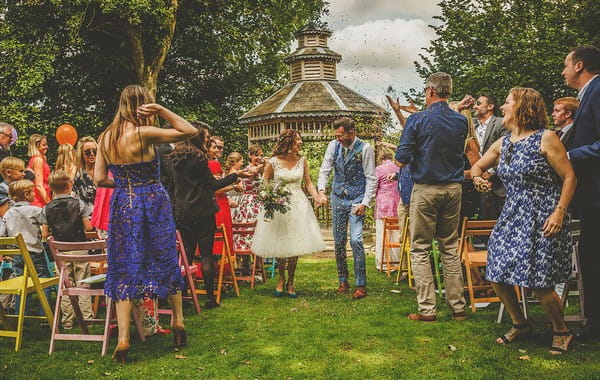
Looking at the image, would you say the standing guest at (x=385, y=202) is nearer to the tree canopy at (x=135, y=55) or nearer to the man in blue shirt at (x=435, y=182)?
the man in blue shirt at (x=435, y=182)

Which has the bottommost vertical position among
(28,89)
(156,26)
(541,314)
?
(541,314)

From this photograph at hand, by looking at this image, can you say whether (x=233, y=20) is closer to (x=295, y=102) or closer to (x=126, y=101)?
(x=295, y=102)

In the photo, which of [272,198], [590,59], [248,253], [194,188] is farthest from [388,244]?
[590,59]

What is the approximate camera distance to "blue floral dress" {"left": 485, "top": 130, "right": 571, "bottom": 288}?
447cm

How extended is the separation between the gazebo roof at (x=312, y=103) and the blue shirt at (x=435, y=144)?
21.3 meters

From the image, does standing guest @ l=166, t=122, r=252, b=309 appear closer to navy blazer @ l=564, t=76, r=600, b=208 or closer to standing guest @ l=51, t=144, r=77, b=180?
standing guest @ l=51, t=144, r=77, b=180

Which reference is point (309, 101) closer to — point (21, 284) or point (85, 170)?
point (85, 170)

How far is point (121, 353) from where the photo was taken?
15.7 feet

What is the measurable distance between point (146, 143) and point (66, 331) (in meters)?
2.67

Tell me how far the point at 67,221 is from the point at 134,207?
168 cm

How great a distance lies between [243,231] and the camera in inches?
333

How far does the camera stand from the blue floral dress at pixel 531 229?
447 cm

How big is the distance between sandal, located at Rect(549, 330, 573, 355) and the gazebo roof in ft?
74.2

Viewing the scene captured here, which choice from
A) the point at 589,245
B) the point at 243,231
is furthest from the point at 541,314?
the point at 243,231
